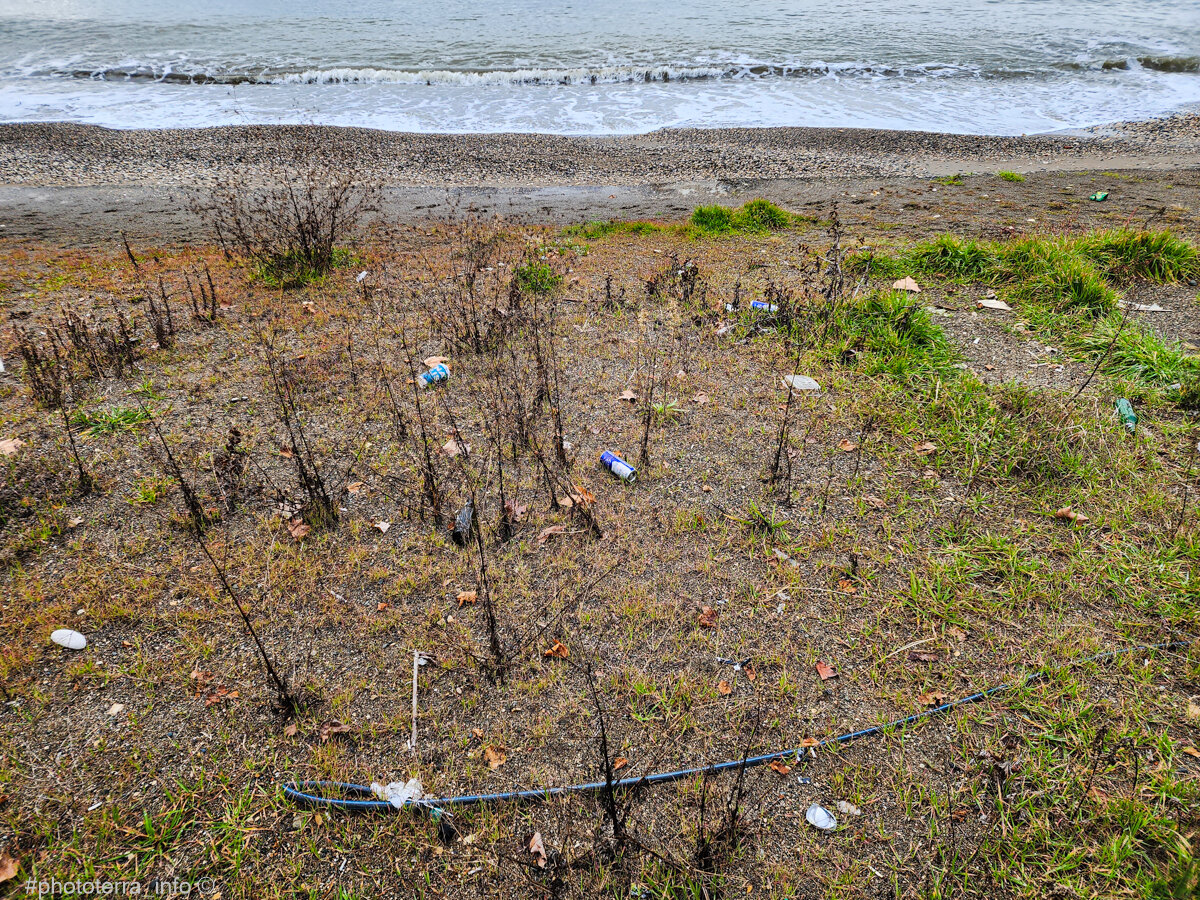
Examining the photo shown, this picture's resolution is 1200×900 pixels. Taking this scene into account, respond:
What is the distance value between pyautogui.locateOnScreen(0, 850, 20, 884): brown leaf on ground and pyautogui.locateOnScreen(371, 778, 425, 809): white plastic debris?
1.07 metres

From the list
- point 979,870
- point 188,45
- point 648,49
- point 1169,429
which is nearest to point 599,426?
point 979,870

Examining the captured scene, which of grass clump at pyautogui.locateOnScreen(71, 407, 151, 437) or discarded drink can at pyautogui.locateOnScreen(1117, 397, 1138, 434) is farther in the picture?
grass clump at pyautogui.locateOnScreen(71, 407, 151, 437)

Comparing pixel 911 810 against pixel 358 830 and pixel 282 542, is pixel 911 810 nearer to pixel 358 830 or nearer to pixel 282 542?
pixel 358 830

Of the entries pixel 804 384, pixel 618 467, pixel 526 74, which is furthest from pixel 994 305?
pixel 526 74

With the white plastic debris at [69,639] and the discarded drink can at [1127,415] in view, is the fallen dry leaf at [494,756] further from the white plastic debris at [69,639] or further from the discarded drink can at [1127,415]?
the discarded drink can at [1127,415]

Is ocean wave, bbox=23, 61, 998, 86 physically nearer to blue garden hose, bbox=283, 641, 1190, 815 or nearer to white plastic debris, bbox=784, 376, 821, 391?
white plastic debris, bbox=784, 376, 821, 391

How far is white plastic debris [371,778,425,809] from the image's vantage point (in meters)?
2.08

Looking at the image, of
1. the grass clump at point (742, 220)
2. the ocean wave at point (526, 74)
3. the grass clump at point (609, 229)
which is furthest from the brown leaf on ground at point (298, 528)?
the ocean wave at point (526, 74)

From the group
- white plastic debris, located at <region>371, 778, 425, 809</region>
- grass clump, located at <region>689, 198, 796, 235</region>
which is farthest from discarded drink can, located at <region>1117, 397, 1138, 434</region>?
grass clump, located at <region>689, 198, 796, 235</region>

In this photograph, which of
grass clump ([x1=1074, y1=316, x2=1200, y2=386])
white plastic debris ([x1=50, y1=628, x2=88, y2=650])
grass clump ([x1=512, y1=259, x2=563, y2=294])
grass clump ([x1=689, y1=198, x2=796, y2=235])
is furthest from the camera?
grass clump ([x1=689, y1=198, x2=796, y2=235])

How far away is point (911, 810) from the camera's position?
2.07 meters

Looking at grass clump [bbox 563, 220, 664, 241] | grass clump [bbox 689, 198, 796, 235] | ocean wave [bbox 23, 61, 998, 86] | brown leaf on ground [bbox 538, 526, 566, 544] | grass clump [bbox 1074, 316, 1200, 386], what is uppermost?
ocean wave [bbox 23, 61, 998, 86]

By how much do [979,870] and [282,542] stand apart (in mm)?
3282

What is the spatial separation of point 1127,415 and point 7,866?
232 inches
